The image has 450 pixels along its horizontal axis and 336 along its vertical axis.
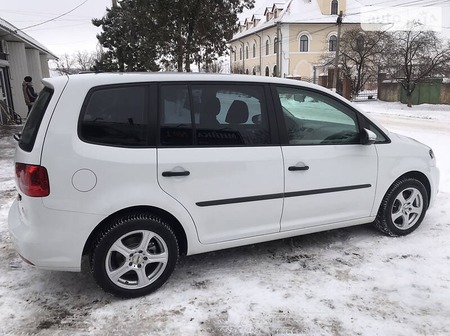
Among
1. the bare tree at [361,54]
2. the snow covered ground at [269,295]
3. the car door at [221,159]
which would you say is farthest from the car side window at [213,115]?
the bare tree at [361,54]

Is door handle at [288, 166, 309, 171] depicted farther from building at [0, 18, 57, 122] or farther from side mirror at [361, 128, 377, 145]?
building at [0, 18, 57, 122]

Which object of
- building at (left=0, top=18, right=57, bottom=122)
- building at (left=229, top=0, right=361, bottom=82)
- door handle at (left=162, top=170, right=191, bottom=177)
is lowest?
door handle at (left=162, top=170, right=191, bottom=177)

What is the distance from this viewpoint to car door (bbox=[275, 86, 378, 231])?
3.54 meters

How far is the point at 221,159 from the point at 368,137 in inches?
59.1

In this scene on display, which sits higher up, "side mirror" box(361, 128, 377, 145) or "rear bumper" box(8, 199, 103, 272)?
"side mirror" box(361, 128, 377, 145)

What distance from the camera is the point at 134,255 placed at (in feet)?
10.1

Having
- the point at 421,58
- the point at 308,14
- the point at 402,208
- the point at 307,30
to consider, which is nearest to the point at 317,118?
the point at 402,208

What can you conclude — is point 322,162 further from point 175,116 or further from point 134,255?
point 134,255

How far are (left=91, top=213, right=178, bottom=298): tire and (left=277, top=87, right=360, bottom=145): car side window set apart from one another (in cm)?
149

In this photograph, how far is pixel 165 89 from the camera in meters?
3.13

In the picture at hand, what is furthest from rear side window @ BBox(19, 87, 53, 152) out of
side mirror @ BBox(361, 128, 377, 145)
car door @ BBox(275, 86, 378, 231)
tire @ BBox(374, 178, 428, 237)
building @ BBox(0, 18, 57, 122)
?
building @ BBox(0, 18, 57, 122)

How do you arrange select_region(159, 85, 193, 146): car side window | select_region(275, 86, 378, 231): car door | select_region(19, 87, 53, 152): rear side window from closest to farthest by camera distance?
select_region(19, 87, 53, 152): rear side window, select_region(159, 85, 193, 146): car side window, select_region(275, 86, 378, 231): car door

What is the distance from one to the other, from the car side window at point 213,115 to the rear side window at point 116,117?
163mm

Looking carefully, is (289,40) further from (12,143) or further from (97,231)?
(97,231)
